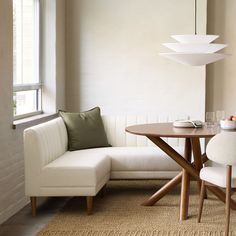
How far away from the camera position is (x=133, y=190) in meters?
6.28

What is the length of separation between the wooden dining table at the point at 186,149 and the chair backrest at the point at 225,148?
467mm

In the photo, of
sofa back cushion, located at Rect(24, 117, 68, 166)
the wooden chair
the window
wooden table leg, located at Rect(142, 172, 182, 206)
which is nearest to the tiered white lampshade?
the wooden chair

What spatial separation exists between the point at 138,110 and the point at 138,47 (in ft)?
2.64

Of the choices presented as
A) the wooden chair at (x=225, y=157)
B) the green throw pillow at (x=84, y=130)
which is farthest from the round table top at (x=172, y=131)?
the green throw pillow at (x=84, y=130)

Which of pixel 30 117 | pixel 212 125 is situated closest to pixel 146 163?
pixel 212 125

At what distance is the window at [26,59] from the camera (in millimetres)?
6054

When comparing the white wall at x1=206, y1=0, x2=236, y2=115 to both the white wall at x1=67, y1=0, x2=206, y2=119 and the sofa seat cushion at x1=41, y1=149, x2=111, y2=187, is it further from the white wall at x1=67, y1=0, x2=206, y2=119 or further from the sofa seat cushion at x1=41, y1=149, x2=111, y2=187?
the sofa seat cushion at x1=41, y1=149, x2=111, y2=187

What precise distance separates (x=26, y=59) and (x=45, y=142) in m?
1.53

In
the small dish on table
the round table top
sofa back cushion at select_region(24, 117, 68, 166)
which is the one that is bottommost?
sofa back cushion at select_region(24, 117, 68, 166)

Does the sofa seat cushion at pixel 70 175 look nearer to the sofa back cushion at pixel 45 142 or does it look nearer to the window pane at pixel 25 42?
the sofa back cushion at pixel 45 142

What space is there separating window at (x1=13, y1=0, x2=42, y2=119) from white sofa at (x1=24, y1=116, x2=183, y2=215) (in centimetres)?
55

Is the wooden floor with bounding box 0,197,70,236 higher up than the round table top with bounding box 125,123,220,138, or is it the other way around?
the round table top with bounding box 125,123,220,138

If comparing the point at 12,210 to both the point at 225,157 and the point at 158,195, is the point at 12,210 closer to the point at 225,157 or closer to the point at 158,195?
the point at 158,195

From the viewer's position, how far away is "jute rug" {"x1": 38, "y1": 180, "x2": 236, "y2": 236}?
4.56 metres
